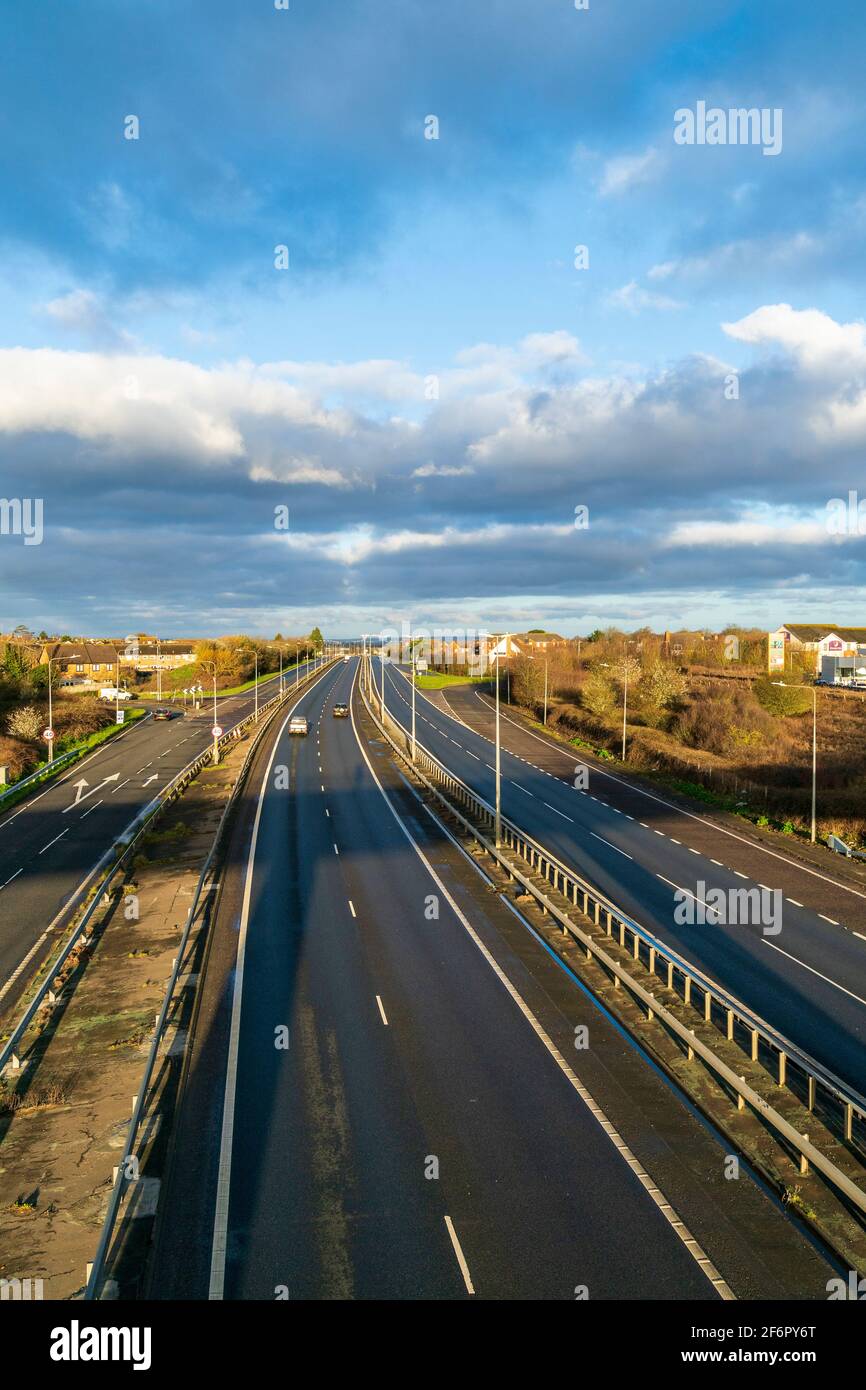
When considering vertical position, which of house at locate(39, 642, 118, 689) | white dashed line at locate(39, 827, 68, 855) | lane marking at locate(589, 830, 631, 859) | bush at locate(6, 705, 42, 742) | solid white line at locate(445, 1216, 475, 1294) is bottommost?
lane marking at locate(589, 830, 631, 859)

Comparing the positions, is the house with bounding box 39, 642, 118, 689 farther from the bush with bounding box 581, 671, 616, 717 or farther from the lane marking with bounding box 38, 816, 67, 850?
the lane marking with bounding box 38, 816, 67, 850

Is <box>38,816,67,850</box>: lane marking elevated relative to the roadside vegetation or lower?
lower

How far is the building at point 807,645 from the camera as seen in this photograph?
4806 inches

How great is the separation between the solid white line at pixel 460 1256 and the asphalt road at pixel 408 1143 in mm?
26

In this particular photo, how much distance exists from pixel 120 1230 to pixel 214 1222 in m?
1.19

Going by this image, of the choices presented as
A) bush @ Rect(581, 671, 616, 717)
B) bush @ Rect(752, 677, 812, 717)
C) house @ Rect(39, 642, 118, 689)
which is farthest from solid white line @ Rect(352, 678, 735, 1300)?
house @ Rect(39, 642, 118, 689)

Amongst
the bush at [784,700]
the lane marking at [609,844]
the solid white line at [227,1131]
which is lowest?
the lane marking at [609,844]

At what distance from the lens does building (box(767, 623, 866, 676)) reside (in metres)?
122

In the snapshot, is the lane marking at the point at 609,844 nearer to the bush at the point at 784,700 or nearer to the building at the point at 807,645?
the bush at the point at 784,700

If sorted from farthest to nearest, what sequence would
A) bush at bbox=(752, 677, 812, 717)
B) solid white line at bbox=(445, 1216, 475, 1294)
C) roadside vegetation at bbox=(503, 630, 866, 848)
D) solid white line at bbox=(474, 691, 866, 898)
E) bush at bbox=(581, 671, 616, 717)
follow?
bush at bbox=(581, 671, 616, 717)
bush at bbox=(752, 677, 812, 717)
roadside vegetation at bbox=(503, 630, 866, 848)
solid white line at bbox=(474, 691, 866, 898)
solid white line at bbox=(445, 1216, 475, 1294)

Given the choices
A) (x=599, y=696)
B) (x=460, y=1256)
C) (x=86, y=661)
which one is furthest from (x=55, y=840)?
(x=86, y=661)

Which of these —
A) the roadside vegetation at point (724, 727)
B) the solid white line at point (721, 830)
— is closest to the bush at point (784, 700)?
the roadside vegetation at point (724, 727)

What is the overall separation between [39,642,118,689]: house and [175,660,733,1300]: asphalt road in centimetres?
13165
